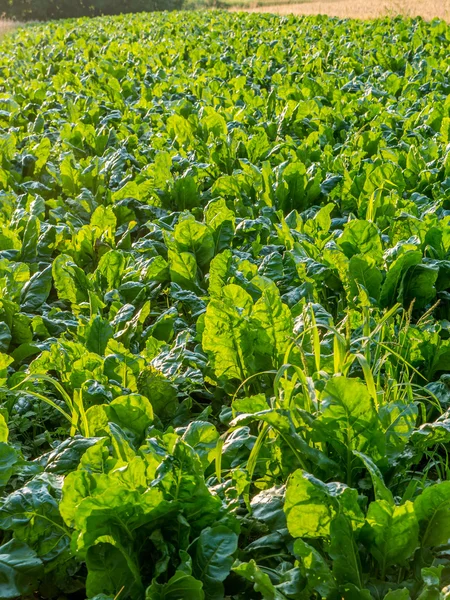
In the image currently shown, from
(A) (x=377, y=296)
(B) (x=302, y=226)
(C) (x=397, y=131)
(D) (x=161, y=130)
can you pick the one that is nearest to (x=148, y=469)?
(A) (x=377, y=296)

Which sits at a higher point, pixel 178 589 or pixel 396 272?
pixel 396 272

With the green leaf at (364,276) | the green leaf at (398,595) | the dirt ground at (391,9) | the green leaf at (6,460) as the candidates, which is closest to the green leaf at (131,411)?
the green leaf at (6,460)

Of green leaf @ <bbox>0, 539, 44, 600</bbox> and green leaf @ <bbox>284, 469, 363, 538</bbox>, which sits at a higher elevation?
green leaf @ <bbox>284, 469, 363, 538</bbox>

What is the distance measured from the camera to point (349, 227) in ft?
11.0

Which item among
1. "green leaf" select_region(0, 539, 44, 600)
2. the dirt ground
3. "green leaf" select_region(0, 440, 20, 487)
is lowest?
"green leaf" select_region(0, 539, 44, 600)

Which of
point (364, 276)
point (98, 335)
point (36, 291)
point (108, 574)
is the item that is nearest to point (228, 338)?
point (98, 335)

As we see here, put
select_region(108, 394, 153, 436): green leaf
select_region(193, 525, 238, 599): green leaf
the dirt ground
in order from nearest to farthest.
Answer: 1. select_region(193, 525, 238, 599): green leaf
2. select_region(108, 394, 153, 436): green leaf
3. the dirt ground

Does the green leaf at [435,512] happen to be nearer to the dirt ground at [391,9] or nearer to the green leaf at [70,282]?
the green leaf at [70,282]

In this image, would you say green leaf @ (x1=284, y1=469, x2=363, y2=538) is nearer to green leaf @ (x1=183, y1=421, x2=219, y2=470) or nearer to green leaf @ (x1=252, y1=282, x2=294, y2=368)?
green leaf @ (x1=183, y1=421, x2=219, y2=470)

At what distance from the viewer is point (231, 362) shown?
109 inches

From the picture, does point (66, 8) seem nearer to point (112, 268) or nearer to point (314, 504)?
point (112, 268)

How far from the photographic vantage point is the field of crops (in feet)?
6.31

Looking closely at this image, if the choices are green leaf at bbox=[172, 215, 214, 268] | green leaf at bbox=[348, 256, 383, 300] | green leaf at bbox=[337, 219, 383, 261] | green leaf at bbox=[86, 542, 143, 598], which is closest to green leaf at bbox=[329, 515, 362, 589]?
green leaf at bbox=[86, 542, 143, 598]

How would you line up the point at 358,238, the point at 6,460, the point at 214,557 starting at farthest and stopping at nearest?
the point at 358,238 < the point at 6,460 < the point at 214,557
